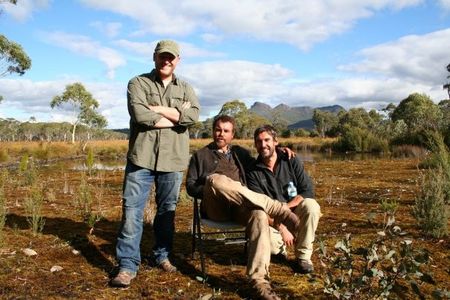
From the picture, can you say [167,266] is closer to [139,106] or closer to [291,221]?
[291,221]

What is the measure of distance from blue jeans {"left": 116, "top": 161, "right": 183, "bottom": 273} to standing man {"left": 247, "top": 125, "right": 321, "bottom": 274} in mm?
800

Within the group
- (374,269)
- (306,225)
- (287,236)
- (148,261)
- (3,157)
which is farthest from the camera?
(3,157)

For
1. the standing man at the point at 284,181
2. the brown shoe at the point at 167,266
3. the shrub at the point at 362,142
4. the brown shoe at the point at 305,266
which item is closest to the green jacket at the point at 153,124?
the standing man at the point at 284,181

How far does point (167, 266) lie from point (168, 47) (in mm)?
2023

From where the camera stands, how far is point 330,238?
5.01 meters

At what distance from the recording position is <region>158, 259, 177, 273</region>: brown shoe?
401cm

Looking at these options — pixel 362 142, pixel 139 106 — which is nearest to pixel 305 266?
pixel 139 106

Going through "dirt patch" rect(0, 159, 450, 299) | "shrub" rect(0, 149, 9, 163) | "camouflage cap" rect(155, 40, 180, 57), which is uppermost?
"camouflage cap" rect(155, 40, 180, 57)

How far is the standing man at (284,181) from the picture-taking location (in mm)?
3918

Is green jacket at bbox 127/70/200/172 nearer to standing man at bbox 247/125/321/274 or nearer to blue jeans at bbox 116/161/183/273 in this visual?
blue jeans at bbox 116/161/183/273

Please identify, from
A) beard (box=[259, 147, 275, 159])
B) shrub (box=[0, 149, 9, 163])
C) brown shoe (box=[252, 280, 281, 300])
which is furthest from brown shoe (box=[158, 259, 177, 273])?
shrub (box=[0, 149, 9, 163])

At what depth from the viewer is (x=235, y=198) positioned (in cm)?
368

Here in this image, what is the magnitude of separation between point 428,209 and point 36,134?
132 metres

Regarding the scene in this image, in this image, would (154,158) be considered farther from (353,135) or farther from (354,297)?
(353,135)
